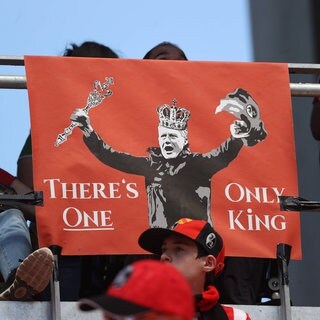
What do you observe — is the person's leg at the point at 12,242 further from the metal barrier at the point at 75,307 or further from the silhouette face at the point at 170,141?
the silhouette face at the point at 170,141

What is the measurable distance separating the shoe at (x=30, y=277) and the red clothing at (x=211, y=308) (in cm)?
81

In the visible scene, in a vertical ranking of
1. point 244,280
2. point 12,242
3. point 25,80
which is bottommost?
point 244,280

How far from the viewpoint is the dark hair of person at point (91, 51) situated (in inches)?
337

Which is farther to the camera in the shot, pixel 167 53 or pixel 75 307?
pixel 167 53

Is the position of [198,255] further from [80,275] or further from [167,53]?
[167,53]

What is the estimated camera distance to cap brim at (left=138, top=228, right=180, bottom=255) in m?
7.09

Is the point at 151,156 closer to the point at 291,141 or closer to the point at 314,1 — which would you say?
the point at 291,141

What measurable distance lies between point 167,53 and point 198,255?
6.07 feet

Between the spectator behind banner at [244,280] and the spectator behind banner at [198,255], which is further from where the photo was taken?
the spectator behind banner at [244,280]

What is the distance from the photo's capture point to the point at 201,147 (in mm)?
7871

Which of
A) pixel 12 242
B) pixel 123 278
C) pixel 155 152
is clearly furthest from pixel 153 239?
pixel 123 278

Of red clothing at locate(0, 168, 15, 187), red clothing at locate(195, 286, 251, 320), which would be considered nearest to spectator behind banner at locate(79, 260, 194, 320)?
red clothing at locate(195, 286, 251, 320)

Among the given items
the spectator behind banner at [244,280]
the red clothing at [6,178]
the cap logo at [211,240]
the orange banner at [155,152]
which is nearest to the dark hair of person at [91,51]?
the orange banner at [155,152]

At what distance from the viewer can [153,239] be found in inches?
282
